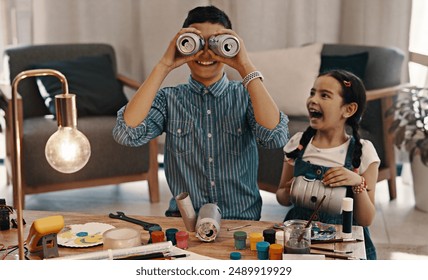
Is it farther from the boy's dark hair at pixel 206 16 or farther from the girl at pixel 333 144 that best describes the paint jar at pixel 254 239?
the boy's dark hair at pixel 206 16

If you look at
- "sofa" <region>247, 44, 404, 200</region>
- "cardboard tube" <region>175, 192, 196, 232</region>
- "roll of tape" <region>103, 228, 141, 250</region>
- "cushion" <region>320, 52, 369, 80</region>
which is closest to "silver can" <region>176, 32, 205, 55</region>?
"cardboard tube" <region>175, 192, 196, 232</region>

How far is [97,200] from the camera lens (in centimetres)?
314

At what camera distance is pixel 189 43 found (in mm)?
1685

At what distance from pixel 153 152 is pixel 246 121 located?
126cm

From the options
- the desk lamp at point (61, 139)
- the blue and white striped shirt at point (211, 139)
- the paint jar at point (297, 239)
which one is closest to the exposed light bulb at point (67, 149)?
the desk lamp at point (61, 139)

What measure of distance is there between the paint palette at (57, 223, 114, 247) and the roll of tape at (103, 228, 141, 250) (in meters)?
0.05

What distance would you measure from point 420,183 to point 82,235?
1821 millimetres

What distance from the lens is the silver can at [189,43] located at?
65.9 inches

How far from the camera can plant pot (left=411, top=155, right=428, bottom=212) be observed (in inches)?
115

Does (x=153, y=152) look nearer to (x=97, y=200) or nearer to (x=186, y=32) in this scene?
(x=97, y=200)

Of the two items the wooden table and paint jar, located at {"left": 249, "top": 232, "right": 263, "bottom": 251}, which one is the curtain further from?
paint jar, located at {"left": 249, "top": 232, "right": 263, "bottom": 251}

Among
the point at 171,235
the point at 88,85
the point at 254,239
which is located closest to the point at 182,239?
the point at 171,235

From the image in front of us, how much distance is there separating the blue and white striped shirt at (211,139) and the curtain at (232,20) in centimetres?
167
